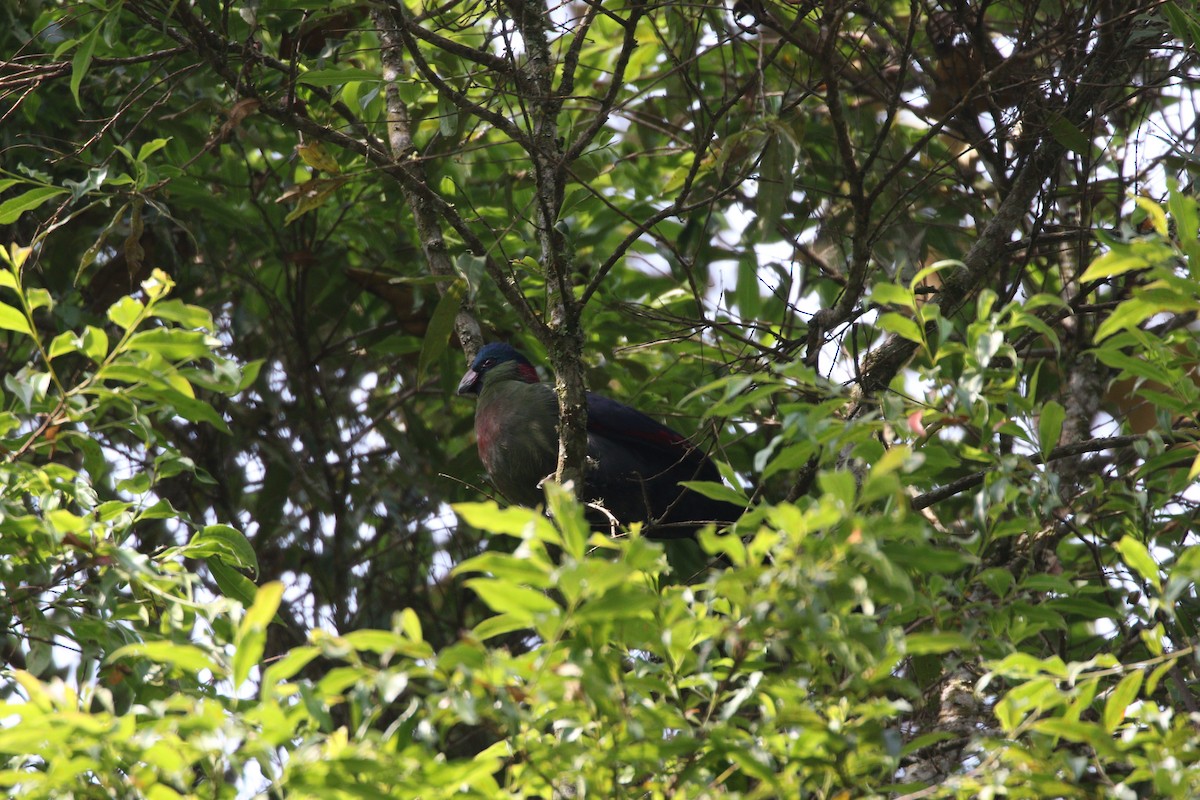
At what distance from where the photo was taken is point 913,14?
3193 mm

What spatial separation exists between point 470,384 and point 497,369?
0.18 m

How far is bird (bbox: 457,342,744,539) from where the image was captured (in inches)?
182

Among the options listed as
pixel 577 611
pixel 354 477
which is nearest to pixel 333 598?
pixel 354 477

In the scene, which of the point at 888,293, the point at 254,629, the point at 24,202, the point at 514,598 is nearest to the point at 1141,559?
the point at 888,293

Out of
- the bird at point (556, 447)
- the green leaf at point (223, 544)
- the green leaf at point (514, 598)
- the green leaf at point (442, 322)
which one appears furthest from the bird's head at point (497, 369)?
the green leaf at point (514, 598)

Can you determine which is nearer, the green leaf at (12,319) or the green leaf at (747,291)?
the green leaf at (12,319)

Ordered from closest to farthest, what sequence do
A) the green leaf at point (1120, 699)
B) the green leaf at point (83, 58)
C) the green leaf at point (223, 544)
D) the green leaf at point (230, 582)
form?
the green leaf at point (1120, 699) < the green leaf at point (223, 544) < the green leaf at point (230, 582) < the green leaf at point (83, 58)

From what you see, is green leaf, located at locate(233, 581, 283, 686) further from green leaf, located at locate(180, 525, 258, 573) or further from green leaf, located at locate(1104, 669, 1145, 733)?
green leaf, located at locate(1104, 669, 1145, 733)

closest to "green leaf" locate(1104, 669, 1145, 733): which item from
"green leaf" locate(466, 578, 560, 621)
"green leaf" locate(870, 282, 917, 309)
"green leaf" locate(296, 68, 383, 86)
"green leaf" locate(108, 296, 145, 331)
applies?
"green leaf" locate(870, 282, 917, 309)

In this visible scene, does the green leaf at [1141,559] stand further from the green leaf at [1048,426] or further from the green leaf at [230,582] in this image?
the green leaf at [230,582]

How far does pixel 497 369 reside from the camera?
478 cm

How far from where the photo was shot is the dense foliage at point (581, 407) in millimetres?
1764

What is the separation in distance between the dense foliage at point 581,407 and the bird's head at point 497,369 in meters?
0.09

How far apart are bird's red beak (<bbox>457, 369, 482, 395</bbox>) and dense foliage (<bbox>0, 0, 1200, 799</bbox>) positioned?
28 centimetres
